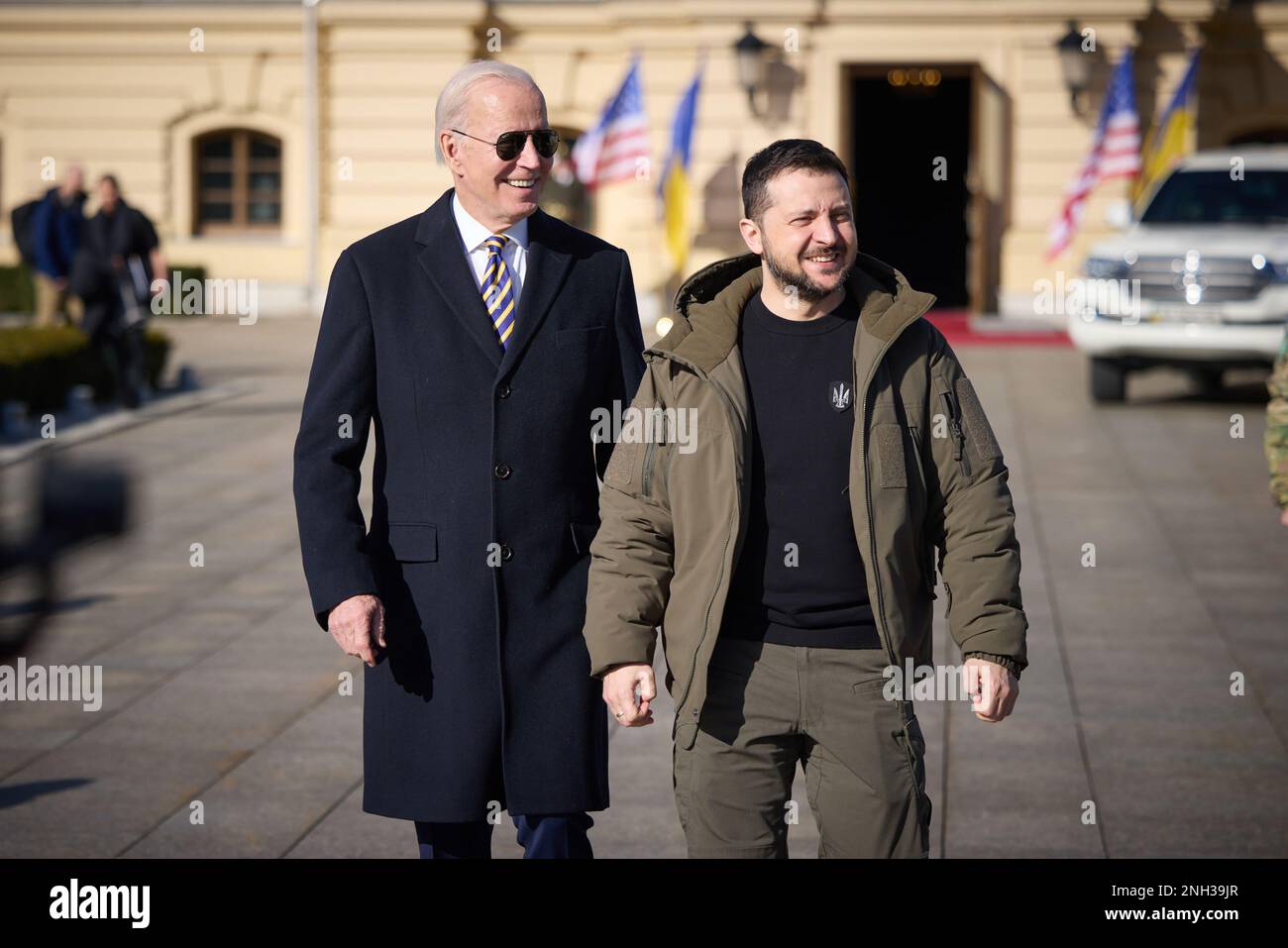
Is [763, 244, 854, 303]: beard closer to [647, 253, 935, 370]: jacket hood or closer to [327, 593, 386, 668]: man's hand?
[647, 253, 935, 370]: jacket hood

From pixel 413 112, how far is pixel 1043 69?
26.8 ft

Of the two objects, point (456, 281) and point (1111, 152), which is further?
point (1111, 152)

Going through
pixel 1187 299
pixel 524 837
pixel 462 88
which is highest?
pixel 1187 299

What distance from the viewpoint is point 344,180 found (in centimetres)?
2478

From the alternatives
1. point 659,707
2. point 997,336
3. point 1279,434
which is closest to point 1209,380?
point 997,336

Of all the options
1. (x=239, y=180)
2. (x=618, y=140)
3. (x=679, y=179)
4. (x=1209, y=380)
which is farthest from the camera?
(x=239, y=180)

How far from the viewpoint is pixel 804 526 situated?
3.54 m

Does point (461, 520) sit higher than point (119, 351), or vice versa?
point (119, 351)

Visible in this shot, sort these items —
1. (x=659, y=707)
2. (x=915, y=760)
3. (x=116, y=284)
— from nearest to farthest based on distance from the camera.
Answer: (x=915, y=760)
(x=659, y=707)
(x=116, y=284)

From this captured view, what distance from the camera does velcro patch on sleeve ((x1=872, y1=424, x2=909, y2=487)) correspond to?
351 centimetres

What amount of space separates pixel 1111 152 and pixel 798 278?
18253 mm

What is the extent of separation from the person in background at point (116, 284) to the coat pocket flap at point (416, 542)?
1146 centimetres

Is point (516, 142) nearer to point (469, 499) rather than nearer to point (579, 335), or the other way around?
point (579, 335)

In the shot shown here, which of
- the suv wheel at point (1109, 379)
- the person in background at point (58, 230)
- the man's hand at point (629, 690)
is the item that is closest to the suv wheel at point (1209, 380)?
the suv wheel at point (1109, 379)
